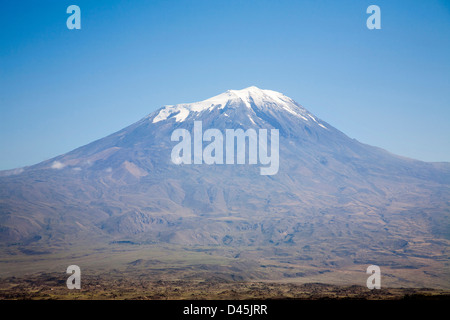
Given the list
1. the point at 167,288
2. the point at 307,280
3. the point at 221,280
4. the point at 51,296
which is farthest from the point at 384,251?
the point at 51,296
